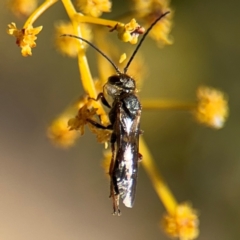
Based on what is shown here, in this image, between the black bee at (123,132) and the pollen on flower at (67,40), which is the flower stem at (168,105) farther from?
the pollen on flower at (67,40)

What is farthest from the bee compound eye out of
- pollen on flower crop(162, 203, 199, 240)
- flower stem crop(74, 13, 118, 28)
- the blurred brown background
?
the blurred brown background

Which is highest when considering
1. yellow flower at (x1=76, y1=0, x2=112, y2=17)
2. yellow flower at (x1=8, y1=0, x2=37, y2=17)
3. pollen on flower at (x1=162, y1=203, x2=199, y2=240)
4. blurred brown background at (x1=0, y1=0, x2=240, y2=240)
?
blurred brown background at (x1=0, y1=0, x2=240, y2=240)

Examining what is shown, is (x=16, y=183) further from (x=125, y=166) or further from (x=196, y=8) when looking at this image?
(x=125, y=166)

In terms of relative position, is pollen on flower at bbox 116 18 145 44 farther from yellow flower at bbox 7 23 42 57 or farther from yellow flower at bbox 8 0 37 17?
yellow flower at bbox 8 0 37 17

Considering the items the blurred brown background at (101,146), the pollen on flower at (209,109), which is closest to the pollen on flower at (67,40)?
the pollen on flower at (209,109)

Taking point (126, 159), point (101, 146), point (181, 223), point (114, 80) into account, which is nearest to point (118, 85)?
point (114, 80)

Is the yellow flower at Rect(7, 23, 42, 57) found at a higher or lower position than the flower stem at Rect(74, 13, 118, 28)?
lower

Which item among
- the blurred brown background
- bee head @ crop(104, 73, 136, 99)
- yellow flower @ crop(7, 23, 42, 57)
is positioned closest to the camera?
yellow flower @ crop(7, 23, 42, 57)
